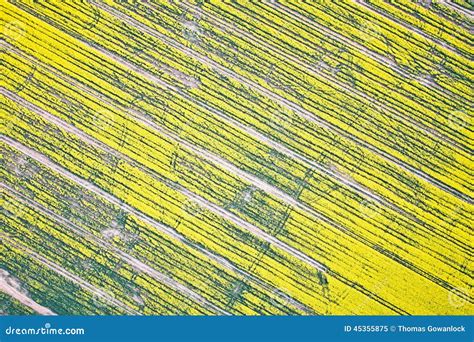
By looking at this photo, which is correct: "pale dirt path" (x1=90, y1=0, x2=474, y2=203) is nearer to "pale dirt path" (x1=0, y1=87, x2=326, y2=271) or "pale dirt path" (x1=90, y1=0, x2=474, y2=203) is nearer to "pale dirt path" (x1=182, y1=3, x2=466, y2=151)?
"pale dirt path" (x1=182, y1=3, x2=466, y2=151)

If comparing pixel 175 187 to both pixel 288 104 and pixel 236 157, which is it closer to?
pixel 236 157

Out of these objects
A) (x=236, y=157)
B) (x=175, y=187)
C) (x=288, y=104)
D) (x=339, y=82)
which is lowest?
(x=175, y=187)

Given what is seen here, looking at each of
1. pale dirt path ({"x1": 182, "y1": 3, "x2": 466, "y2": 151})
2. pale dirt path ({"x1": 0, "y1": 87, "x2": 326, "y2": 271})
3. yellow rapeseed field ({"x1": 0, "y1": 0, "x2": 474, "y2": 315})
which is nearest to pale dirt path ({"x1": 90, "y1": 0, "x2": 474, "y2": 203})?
yellow rapeseed field ({"x1": 0, "y1": 0, "x2": 474, "y2": 315})

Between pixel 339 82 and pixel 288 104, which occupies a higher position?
pixel 339 82

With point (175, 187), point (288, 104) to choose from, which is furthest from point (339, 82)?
point (175, 187)

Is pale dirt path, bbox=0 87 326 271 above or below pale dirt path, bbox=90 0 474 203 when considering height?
below

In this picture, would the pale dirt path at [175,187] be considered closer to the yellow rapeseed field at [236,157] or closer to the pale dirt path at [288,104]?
the yellow rapeseed field at [236,157]

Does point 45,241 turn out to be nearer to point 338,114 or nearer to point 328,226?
point 328,226

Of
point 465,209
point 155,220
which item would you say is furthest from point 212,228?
point 465,209

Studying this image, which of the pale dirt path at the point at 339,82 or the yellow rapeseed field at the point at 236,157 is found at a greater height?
the pale dirt path at the point at 339,82

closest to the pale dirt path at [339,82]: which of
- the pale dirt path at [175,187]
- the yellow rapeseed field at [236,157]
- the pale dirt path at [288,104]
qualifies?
the yellow rapeseed field at [236,157]

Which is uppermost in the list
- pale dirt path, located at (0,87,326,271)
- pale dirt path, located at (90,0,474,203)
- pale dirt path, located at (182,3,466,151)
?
pale dirt path, located at (182,3,466,151)
